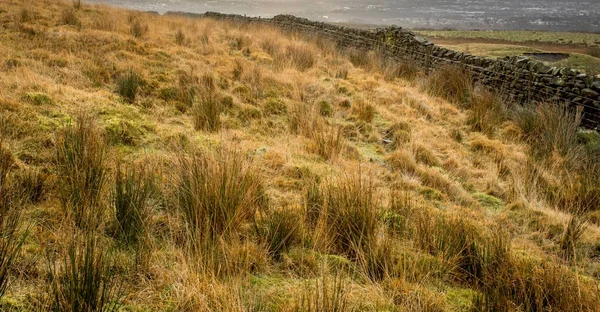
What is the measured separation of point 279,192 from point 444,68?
7.89m

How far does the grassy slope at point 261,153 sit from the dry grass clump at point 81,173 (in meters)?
0.09

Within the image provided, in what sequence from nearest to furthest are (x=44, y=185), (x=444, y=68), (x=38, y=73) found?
(x=44, y=185) → (x=38, y=73) → (x=444, y=68)

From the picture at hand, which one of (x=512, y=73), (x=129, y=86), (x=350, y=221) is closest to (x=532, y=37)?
(x=512, y=73)

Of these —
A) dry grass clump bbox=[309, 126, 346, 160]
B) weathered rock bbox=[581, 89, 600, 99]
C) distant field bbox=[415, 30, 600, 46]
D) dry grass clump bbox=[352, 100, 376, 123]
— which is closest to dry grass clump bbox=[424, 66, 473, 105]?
weathered rock bbox=[581, 89, 600, 99]

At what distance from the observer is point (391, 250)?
2557 mm

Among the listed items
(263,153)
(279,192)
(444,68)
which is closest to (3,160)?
(279,192)

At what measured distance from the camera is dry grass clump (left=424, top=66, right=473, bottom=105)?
8.83m

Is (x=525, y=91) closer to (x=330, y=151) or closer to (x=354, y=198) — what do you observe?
(x=330, y=151)

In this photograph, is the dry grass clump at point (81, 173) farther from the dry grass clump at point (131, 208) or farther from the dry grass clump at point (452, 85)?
the dry grass clump at point (452, 85)

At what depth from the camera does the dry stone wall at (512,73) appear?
712 centimetres

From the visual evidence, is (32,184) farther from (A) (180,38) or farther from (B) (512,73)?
(A) (180,38)

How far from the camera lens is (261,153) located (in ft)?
15.3

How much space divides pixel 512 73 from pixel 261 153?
21.5 feet

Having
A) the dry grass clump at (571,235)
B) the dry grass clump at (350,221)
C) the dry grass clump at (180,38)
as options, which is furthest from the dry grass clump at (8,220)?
the dry grass clump at (180,38)
